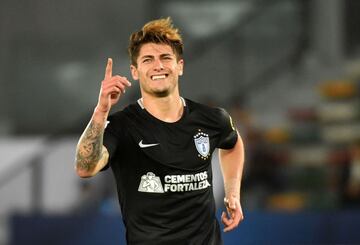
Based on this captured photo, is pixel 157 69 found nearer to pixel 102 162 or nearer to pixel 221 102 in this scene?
pixel 102 162

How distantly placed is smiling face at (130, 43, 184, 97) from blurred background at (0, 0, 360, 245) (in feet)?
15.9

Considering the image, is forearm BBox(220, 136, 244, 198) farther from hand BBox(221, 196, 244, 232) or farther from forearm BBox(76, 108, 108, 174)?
forearm BBox(76, 108, 108, 174)

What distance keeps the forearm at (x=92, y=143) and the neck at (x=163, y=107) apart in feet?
1.54

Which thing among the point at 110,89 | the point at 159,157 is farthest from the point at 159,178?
the point at 110,89

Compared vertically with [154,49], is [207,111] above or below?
below

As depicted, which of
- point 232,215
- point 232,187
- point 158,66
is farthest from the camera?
point 232,187

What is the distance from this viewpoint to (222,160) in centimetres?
511

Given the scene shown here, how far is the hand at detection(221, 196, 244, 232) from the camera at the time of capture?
186 inches

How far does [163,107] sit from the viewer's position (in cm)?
461

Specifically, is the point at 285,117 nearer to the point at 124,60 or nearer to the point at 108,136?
the point at 124,60

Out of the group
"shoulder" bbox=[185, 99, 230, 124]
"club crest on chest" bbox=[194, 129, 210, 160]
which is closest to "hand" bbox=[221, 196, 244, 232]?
"club crest on chest" bbox=[194, 129, 210, 160]

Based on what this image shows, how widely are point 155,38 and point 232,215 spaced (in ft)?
3.29

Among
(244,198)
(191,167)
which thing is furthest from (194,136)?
(244,198)

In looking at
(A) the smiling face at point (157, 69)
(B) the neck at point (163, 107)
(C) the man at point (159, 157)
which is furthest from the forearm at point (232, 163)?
(A) the smiling face at point (157, 69)
